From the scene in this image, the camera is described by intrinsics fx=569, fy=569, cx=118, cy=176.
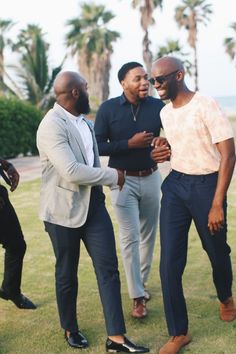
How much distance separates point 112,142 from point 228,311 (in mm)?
1506

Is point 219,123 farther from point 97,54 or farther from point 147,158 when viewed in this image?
point 97,54

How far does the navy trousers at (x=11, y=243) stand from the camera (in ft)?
13.5

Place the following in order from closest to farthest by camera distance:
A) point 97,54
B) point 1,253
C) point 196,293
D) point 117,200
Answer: point 117,200 < point 196,293 < point 1,253 < point 97,54

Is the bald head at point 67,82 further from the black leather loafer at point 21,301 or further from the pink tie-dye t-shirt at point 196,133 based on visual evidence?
the black leather loafer at point 21,301

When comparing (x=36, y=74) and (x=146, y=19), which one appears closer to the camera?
(x=36, y=74)

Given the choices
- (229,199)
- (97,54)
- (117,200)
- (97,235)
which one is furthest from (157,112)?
(97,54)

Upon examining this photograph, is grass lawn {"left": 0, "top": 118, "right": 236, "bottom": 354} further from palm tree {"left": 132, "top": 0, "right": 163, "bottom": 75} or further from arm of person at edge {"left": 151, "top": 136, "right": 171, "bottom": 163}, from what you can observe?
palm tree {"left": 132, "top": 0, "right": 163, "bottom": 75}

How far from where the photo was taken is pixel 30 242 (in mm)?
7066

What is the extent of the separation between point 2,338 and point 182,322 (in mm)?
1304

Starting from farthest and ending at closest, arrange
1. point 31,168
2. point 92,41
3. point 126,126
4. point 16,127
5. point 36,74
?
point 92,41 < point 36,74 < point 16,127 < point 31,168 < point 126,126

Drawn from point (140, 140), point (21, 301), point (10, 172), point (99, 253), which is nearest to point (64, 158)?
point (99, 253)

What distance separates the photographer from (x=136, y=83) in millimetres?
4266

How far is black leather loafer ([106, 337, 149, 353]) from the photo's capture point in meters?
3.60

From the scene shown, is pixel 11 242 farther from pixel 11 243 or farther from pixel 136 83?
pixel 136 83
